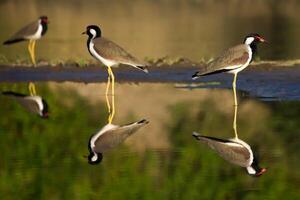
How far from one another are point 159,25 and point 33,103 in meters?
→ 17.4

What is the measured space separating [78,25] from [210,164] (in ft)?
76.5

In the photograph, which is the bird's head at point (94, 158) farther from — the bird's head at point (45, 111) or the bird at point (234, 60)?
the bird at point (234, 60)

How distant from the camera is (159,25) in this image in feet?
106

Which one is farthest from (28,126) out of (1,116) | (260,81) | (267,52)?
(267,52)

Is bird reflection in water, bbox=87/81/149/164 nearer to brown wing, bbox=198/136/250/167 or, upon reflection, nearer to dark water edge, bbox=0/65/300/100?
brown wing, bbox=198/136/250/167

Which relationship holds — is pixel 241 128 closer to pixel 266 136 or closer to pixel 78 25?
pixel 266 136

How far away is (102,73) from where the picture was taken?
19062 millimetres

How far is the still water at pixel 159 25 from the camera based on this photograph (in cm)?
2441

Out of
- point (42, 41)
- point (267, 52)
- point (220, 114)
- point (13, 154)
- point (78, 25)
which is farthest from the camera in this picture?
point (78, 25)

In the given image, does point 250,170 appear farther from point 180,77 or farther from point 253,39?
point 180,77

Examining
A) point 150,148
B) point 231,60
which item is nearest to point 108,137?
point 150,148

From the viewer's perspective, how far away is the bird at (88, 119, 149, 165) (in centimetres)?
1127

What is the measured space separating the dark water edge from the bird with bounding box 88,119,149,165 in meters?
3.69

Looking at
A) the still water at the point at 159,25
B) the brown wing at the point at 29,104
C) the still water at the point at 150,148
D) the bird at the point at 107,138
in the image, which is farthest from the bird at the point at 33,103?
the still water at the point at 159,25
